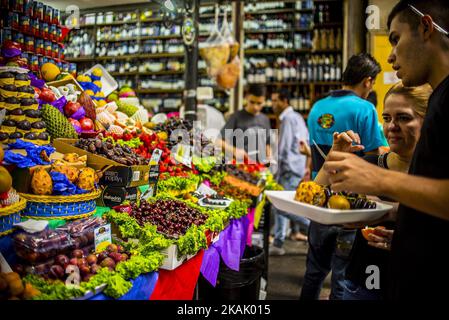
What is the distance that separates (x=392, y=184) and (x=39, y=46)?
2.56m

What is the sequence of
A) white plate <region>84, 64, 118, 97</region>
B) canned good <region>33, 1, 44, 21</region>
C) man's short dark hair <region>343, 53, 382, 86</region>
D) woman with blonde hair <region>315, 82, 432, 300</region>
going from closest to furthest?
woman with blonde hair <region>315, 82, 432, 300</region>
canned good <region>33, 1, 44, 21</region>
man's short dark hair <region>343, 53, 382, 86</region>
white plate <region>84, 64, 118, 97</region>

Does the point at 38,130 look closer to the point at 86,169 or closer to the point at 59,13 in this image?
the point at 86,169

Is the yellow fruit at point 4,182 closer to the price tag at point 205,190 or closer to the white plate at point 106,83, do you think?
the price tag at point 205,190

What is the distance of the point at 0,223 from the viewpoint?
4.79 ft

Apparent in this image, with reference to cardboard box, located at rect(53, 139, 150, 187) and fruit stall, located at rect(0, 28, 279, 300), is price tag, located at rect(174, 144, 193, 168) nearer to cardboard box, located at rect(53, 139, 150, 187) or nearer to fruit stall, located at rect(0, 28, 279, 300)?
fruit stall, located at rect(0, 28, 279, 300)

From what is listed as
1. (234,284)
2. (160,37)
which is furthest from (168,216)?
(160,37)

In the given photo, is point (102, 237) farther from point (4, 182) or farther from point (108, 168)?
point (108, 168)

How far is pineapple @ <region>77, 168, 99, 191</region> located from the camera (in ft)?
6.06

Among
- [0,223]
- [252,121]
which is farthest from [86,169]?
[252,121]

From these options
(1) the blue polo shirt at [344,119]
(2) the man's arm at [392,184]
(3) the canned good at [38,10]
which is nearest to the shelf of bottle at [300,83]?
(1) the blue polo shirt at [344,119]

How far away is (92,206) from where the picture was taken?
6.22ft

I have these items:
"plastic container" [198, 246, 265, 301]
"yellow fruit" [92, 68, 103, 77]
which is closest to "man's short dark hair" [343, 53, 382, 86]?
"plastic container" [198, 246, 265, 301]

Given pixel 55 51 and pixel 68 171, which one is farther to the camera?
pixel 55 51

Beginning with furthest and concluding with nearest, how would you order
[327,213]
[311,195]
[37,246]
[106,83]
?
[106,83]
[311,195]
[37,246]
[327,213]
